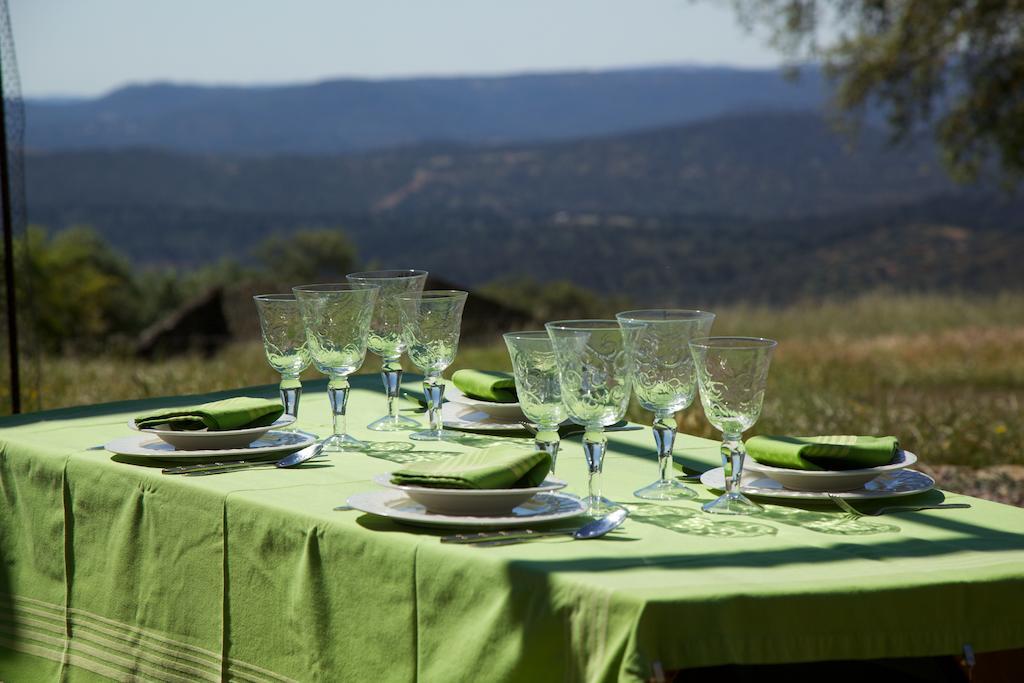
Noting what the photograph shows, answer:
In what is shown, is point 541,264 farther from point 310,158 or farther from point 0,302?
point 0,302

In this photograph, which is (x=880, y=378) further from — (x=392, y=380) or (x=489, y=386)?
(x=392, y=380)

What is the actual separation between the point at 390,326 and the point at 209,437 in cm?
51

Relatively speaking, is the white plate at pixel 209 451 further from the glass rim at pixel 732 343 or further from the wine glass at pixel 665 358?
the glass rim at pixel 732 343

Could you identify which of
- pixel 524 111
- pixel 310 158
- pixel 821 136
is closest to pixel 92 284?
pixel 310 158

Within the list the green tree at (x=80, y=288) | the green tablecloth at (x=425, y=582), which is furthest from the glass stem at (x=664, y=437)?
the green tree at (x=80, y=288)

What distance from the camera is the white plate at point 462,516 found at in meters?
1.95

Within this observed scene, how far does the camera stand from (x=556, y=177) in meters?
59.0

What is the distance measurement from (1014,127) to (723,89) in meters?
104

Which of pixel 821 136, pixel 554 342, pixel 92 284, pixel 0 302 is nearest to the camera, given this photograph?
pixel 554 342

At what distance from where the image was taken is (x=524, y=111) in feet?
382

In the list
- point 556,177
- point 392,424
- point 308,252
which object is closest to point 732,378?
point 392,424

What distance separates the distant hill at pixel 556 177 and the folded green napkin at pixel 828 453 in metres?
52.2

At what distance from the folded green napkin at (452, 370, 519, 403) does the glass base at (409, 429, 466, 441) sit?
190 millimetres

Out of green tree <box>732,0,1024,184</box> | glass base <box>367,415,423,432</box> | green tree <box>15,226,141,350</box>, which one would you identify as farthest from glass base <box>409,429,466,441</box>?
green tree <box>15,226,141,350</box>
